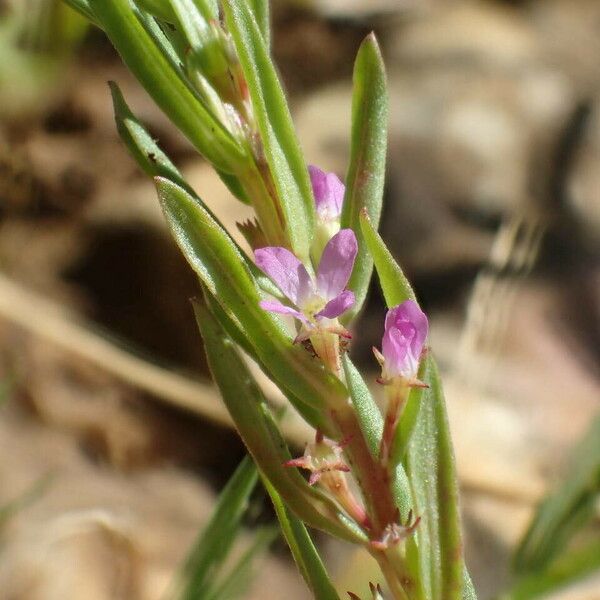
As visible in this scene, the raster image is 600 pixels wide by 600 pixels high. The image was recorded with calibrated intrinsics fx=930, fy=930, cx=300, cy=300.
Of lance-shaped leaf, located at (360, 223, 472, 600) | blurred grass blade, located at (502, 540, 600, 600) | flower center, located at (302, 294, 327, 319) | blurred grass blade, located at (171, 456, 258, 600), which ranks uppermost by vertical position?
flower center, located at (302, 294, 327, 319)

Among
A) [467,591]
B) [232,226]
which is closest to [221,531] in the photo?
[467,591]

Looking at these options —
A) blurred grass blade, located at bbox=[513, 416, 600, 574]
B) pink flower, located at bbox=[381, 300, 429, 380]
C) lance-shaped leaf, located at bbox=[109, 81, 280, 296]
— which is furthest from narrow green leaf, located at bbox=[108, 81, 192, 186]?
blurred grass blade, located at bbox=[513, 416, 600, 574]

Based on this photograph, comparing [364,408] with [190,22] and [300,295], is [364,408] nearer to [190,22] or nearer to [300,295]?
[300,295]

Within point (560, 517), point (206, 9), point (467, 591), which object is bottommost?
point (560, 517)

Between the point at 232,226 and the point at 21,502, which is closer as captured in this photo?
the point at 21,502

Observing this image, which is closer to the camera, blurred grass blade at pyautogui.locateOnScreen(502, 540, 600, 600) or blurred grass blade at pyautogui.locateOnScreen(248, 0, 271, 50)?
blurred grass blade at pyautogui.locateOnScreen(248, 0, 271, 50)

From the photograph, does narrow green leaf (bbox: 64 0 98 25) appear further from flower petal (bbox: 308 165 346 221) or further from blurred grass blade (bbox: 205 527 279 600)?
blurred grass blade (bbox: 205 527 279 600)

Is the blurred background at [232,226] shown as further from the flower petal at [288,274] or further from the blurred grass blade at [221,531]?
the flower petal at [288,274]

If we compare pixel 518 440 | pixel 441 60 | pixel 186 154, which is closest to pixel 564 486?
pixel 518 440
